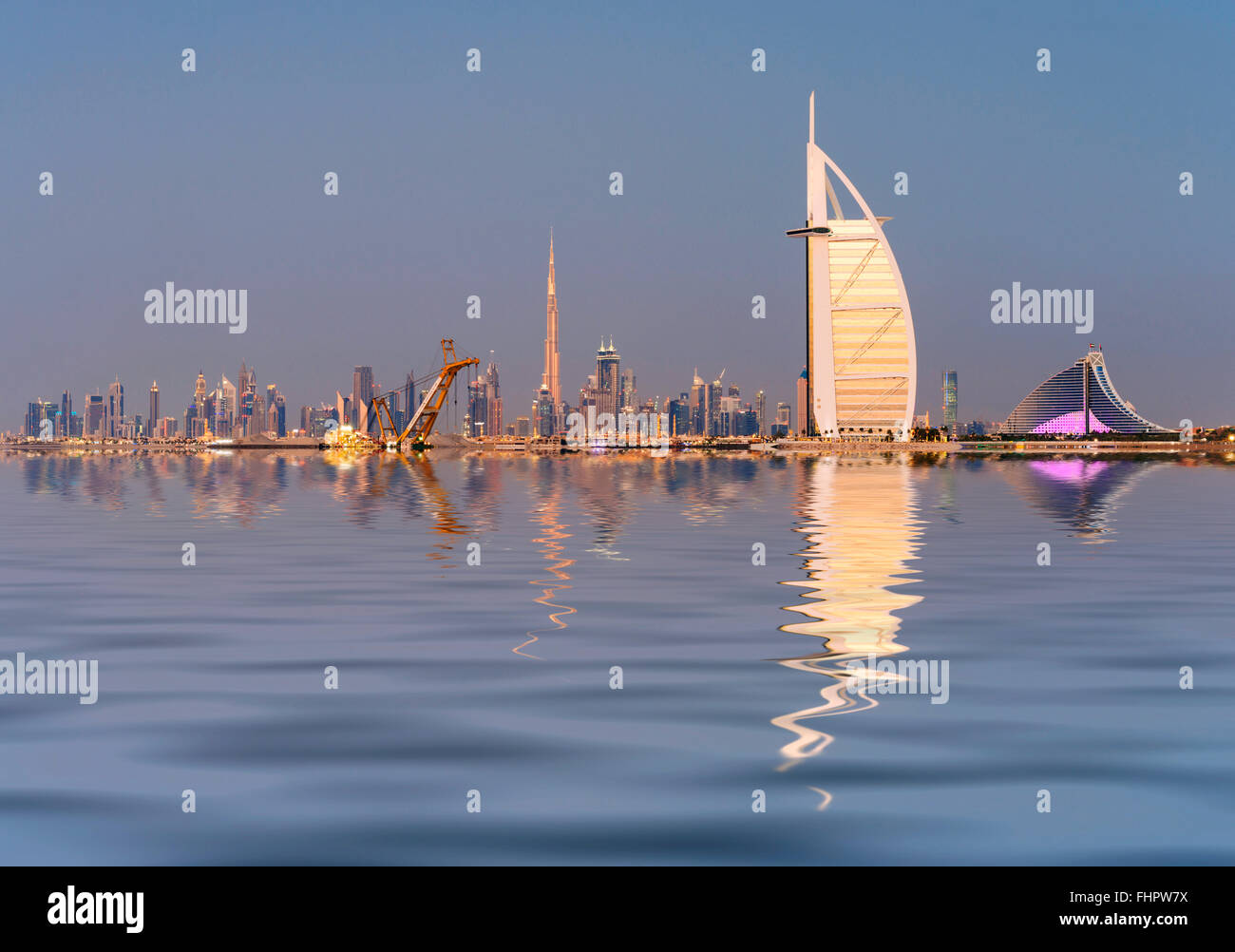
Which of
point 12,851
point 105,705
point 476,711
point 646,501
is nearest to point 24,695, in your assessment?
point 105,705

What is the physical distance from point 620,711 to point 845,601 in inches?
567

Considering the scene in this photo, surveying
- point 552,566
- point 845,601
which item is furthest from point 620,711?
point 552,566

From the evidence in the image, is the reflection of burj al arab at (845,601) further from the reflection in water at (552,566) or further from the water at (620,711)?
the reflection in water at (552,566)

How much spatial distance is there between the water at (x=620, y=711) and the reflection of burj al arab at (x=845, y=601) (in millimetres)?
149

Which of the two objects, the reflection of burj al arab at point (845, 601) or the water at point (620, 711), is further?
the reflection of burj al arab at point (845, 601)

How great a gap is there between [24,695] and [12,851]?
9089 millimetres

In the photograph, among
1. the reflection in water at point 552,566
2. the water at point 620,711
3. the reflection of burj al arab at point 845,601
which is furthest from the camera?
the reflection in water at point 552,566

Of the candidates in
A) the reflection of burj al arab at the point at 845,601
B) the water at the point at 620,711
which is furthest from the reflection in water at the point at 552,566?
the reflection of burj al arab at the point at 845,601

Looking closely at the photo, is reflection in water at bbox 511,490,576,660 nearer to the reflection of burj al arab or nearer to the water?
the water

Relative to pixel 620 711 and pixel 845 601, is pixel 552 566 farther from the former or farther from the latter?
pixel 620 711

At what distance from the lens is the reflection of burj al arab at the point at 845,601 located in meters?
18.8

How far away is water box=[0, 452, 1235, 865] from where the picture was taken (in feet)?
42.1
